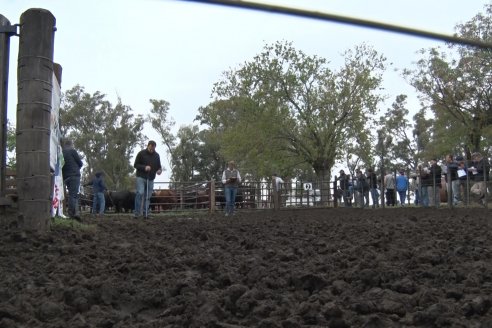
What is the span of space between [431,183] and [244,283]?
16.7 meters

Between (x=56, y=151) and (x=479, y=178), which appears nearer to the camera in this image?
(x=56, y=151)

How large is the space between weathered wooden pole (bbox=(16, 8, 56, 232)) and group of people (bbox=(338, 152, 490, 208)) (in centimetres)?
1271

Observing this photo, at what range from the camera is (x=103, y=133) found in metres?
66.4

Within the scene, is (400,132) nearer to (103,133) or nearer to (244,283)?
(103,133)

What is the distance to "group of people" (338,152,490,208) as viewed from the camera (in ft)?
58.2

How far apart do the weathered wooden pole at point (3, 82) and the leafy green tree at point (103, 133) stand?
2215 inches

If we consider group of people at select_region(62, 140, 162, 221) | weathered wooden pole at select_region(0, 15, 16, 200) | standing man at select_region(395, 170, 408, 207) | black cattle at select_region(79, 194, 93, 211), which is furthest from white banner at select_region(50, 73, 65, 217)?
black cattle at select_region(79, 194, 93, 211)

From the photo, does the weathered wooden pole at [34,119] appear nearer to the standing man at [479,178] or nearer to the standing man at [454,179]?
the standing man at [479,178]

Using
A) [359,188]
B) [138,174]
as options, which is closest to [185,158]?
[359,188]

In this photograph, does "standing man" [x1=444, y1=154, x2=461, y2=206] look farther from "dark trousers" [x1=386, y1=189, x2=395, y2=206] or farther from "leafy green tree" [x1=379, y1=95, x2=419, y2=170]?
"leafy green tree" [x1=379, y1=95, x2=419, y2=170]

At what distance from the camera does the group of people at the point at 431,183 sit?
17.8 metres

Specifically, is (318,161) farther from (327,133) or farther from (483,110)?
(483,110)

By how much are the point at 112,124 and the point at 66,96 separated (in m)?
6.11

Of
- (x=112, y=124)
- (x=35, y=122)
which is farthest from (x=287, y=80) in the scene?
(x=35, y=122)
